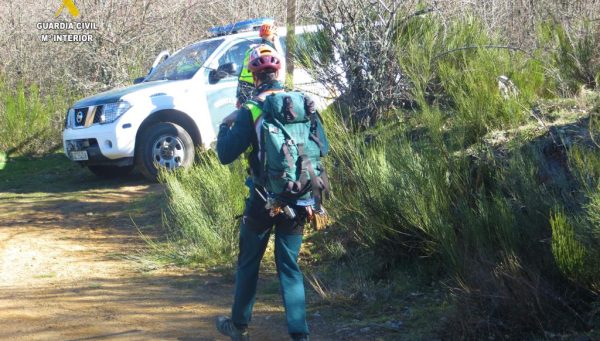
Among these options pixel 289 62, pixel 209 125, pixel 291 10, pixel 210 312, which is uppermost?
pixel 291 10

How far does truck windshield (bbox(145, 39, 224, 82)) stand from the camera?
1193 cm

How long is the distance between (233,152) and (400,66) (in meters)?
4.38

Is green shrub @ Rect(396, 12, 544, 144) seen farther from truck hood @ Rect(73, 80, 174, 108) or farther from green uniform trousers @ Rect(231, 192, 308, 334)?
truck hood @ Rect(73, 80, 174, 108)

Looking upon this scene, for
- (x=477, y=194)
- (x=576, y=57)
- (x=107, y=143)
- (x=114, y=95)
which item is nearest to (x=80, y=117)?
(x=114, y=95)

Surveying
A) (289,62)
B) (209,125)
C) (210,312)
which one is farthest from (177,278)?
(209,125)

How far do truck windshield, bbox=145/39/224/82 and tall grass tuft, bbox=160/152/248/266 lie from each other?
12.1ft

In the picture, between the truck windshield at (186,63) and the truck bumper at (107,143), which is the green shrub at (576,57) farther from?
the truck bumper at (107,143)

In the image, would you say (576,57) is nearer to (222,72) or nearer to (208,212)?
(208,212)

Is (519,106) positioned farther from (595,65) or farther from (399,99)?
(399,99)

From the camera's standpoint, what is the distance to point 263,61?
15.9 feet

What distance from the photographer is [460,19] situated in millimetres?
9453

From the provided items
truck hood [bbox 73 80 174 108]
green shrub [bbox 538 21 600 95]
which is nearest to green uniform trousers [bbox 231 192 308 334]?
green shrub [bbox 538 21 600 95]

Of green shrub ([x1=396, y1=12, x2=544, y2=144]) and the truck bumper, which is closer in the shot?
green shrub ([x1=396, y1=12, x2=544, y2=144])

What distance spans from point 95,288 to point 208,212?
1.49 meters
